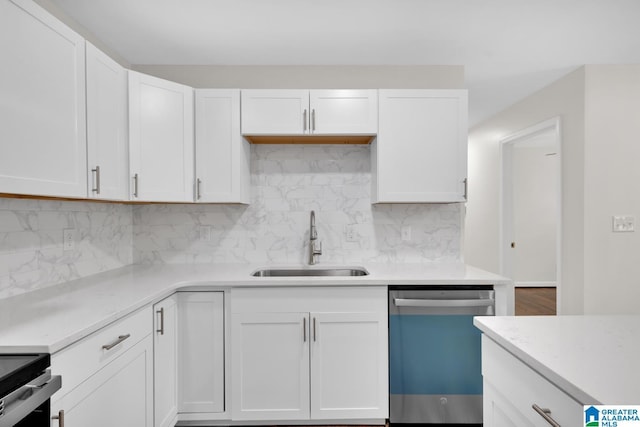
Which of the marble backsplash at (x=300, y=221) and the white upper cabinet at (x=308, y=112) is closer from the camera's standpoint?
the white upper cabinet at (x=308, y=112)

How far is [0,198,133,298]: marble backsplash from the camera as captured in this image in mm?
1563

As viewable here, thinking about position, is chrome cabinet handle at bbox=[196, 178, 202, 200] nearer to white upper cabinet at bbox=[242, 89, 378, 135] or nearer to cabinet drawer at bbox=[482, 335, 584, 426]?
white upper cabinet at bbox=[242, 89, 378, 135]

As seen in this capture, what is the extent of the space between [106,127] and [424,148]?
1.92 metres

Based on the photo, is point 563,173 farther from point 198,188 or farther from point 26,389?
point 26,389

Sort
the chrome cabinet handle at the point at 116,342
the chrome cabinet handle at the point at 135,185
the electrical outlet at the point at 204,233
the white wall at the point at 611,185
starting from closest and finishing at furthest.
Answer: the chrome cabinet handle at the point at 116,342 → the chrome cabinet handle at the point at 135,185 → the electrical outlet at the point at 204,233 → the white wall at the point at 611,185

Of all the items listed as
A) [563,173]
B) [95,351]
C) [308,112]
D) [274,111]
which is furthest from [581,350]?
[563,173]

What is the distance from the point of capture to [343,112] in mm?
2293

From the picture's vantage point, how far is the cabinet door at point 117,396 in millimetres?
1120

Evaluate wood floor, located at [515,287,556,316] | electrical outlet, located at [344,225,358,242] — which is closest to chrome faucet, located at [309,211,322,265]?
electrical outlet, located at [344,225,358,242]

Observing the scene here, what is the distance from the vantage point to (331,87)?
2641mm

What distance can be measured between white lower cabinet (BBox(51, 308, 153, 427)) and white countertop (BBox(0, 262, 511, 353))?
0.06 m

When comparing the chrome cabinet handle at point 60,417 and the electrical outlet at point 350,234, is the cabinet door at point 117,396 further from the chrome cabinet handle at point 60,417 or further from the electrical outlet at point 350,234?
the electrical outlet at point 350,234

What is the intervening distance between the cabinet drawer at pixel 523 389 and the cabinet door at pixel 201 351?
4.76ft

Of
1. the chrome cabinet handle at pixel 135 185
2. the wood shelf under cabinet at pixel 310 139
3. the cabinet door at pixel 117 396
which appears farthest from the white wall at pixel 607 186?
the chrome cabinet handle at pixel 135 185
